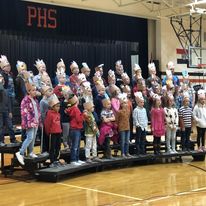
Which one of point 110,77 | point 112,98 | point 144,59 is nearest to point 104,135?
point 112,98

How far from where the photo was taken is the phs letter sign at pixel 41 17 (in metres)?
12.8

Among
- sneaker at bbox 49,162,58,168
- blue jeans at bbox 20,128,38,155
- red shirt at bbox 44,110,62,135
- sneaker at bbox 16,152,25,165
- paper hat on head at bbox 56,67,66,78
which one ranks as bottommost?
sneaker at bbox 49,162,58,168

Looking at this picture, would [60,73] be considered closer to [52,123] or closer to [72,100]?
[72,100]

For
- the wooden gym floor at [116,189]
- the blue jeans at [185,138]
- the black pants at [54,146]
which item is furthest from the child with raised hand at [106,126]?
the blue jeans at [185,138]

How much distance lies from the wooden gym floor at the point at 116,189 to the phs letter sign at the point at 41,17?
705 centimetres

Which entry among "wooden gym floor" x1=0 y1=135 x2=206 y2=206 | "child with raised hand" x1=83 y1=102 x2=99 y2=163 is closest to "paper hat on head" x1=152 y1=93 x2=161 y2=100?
"wooden gym floor" x1=0 y1=135 x2=206 y2=206

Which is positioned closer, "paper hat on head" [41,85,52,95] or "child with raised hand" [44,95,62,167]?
"child with raised hand" [44,95,62,167]

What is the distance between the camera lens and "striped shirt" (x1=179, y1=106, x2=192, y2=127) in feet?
25.8

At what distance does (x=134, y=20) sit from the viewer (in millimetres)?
15352

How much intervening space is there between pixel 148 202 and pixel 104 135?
2.18 m

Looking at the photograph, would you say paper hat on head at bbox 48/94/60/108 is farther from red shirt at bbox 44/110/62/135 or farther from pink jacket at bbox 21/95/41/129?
pink jacket at bbox 21/95/41/129

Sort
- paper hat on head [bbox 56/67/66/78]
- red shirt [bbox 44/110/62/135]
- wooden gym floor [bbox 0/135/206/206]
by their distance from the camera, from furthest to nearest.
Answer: paper hat on head [bbox 56/67/66/78]
red shirt [bbox 44/110/62/135]
wooden gym floor [bbox 0/135/206/206]

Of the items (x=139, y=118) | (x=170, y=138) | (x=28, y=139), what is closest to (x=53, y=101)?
(x=28, y=139)

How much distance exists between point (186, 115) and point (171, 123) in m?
0.46
